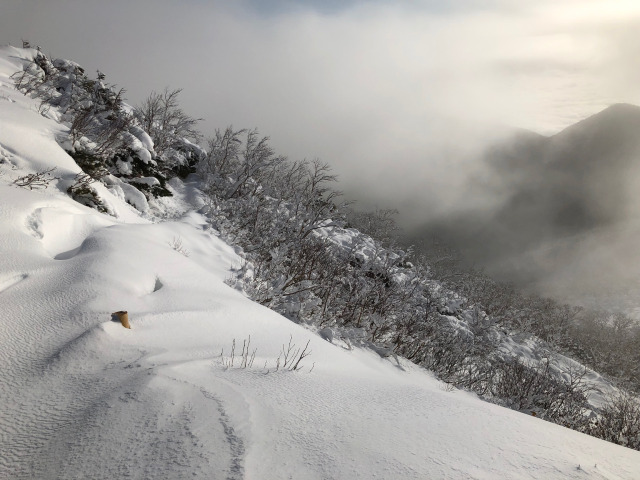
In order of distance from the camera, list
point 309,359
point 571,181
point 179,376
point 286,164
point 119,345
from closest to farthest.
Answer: point 179,376, point 119,345, point 309,359, point 286,164, point 571,181

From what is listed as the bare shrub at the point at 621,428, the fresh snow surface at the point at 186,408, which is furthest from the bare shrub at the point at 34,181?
the bare shrub at the point at 621,428

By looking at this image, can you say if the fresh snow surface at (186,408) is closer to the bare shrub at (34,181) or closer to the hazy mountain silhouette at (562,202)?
the bare shrub at (34,181)

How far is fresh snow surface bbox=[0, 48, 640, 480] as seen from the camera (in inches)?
49.2

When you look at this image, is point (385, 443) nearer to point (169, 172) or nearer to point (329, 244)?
point (329, 244)

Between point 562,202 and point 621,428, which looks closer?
point 621,428

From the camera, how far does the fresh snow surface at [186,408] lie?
4.10ft

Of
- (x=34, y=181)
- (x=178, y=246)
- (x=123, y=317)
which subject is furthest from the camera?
(x=178, y=246)

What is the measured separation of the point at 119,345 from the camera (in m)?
2.09

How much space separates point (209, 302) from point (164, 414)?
2111 millimetres

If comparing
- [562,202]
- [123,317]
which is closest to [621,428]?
[123,317]

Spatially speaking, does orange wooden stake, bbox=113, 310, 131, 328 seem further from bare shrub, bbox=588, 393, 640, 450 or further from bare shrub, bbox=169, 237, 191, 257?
bare shrub, bbox=588, 393, 640, 450

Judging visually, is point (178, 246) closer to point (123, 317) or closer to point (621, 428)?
point (123, 317)

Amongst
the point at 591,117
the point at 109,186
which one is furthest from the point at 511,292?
the point at 591,117

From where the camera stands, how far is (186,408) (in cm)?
152
